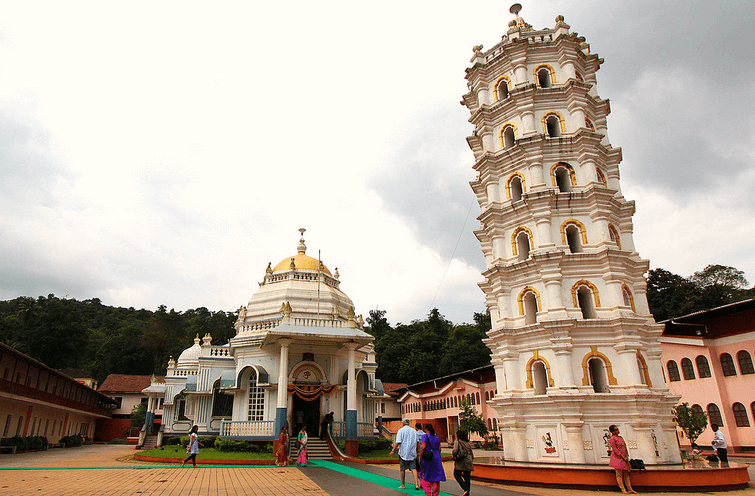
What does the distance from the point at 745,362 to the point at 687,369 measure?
3507 mm

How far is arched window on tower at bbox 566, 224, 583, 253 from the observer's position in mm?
19906

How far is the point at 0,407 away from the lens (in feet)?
92.2

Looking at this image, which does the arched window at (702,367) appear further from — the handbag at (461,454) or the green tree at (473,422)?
the handbag at (461,454)

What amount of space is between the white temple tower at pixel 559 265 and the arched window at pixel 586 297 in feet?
0.14

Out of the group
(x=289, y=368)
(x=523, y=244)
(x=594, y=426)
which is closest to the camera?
(x=594, y=426)

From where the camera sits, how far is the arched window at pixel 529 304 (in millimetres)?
19498

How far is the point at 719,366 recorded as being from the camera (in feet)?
91.9

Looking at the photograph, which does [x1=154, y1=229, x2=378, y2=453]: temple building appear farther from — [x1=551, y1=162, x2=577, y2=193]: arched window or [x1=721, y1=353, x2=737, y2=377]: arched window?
[x1=721, y1=353, x2=737, y2=377]: arched window

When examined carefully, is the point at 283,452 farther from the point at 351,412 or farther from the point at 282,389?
the point at 351,412

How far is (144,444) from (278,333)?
793 inches

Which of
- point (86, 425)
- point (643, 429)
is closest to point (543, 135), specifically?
point (643, 429)

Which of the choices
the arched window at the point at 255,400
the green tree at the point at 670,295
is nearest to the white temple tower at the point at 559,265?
the arched window at the point at 255,400

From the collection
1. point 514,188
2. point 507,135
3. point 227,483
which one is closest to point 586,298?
point 514,188

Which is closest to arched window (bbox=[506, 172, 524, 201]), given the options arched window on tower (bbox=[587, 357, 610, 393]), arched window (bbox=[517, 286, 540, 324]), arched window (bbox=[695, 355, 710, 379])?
arched window (bbox=[517, 286, 540, 324])
